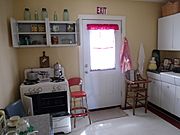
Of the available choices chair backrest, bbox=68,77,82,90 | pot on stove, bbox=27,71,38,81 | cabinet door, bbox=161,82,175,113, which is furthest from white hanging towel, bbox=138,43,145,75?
pot on stove, bbox=27,71,38,81

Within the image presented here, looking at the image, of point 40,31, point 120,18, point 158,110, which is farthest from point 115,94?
point 40,31

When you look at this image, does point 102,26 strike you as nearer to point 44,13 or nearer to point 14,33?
point 44,13

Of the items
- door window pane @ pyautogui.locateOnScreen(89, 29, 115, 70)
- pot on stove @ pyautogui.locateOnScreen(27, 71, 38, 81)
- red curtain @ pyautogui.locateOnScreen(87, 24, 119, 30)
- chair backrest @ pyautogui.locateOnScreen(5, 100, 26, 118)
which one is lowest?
chair backrest @ pyautogui.locateOnScreen(5, 100, 26, 118)

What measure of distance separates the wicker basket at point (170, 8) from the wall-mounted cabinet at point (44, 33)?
2071mm

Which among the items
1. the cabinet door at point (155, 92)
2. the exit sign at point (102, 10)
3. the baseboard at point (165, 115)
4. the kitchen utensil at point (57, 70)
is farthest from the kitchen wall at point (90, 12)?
the baseboard at point (165, 115)

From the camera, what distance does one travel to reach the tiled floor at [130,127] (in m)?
2.72

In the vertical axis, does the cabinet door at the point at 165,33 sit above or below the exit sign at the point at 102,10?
below

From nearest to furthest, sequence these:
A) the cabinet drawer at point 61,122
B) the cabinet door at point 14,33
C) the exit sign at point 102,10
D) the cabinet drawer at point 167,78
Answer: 1. the cabinet door at point 14,33
2. the cabinet drawer at point 61,122
3. the cabinet drawer at point 167,78
4. the exit sign at point 102,10

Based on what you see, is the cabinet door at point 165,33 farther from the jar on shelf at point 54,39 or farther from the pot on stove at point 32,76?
the pot on stove at point 32,76

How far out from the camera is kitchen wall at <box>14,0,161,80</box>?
121 inches

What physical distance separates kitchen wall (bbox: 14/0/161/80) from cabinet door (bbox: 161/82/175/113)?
856mm

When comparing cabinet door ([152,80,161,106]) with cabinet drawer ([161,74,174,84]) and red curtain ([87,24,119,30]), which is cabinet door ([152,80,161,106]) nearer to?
cabinet drawer ([161,74,174,84])

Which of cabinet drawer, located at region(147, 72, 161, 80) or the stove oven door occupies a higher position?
cabinet drawer, located at region(147, 72, 161, 80)

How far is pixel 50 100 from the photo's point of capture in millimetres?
2566
